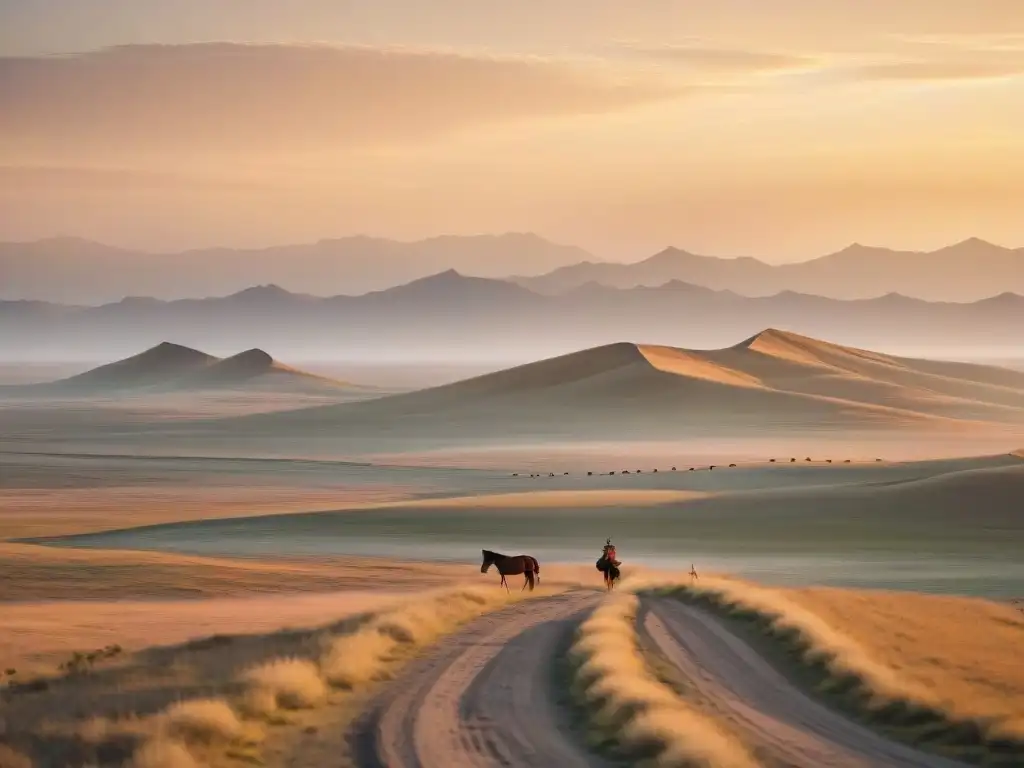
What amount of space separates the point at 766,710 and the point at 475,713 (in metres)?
3.15

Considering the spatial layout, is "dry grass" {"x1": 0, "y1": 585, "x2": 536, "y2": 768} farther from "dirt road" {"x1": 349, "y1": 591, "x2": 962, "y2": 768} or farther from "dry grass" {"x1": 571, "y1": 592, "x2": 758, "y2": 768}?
"dry grass" {"x1": 571, "y1": 592, "x2": 758, "y2": 768}

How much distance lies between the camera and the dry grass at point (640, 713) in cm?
1253

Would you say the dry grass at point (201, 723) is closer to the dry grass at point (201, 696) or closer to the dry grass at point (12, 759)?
the dry grass at point (201, 696)

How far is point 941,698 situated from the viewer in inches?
638

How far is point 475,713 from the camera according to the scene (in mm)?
14977

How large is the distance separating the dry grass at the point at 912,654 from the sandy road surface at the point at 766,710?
46 cm

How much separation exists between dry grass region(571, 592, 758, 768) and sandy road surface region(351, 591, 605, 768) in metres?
0.40

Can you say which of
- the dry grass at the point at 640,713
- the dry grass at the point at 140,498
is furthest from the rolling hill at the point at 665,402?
the dry grass at the point at 640,713

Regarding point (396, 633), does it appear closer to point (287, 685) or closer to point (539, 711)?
point (287, 685)

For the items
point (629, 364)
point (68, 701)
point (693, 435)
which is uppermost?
point (629, 364)

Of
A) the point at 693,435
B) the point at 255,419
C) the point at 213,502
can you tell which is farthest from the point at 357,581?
the point at 255,419

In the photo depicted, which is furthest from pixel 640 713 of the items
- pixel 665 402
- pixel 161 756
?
pixel 665 402

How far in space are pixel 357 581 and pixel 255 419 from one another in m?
99.1

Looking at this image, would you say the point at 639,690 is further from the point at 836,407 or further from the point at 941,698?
the point at 836,407
